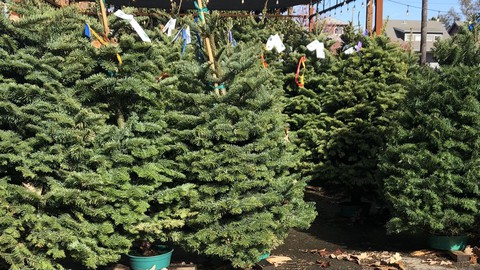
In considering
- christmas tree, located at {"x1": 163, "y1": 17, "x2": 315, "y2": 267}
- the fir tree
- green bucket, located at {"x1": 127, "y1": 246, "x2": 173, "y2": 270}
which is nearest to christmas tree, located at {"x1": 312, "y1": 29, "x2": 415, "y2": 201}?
christmas tree, located at {"x1": 163, "y1": 17, "x2": 315, "y2": 267}

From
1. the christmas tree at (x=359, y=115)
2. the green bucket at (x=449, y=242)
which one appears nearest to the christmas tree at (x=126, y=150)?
the green bucket at (x=449, y=242)

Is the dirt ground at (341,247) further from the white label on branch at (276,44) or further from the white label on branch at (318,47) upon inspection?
the white label on branch at (276,44)

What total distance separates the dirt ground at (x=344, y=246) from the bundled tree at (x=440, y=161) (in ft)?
1.18

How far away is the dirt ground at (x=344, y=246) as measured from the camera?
479cm

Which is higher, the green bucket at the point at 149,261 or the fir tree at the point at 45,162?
the fir tree at the point at 45,162

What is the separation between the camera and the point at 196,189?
424 centimetres

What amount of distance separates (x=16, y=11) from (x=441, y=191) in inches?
167

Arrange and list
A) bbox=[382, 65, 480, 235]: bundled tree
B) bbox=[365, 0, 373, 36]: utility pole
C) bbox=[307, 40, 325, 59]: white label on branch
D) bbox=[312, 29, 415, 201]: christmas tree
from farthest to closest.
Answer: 1. bbox=[365, 0, 373, 36]: utility pole
2. bbox=[307, 40, 325, 59]: white label on branch
3. bbox=[312, 29, 415, 201]: christmas tree
4. bbox=[382, 65, 480, 235]: bundled tree

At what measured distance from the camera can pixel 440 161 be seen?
475 centimetres

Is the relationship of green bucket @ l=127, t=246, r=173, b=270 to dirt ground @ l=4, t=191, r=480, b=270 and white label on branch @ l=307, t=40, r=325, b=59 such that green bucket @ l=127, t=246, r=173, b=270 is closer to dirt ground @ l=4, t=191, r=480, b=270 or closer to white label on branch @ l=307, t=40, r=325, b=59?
dirt ground @ l=4, t=191, r=480, b=270

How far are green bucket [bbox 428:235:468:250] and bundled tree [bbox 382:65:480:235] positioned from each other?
9 cm

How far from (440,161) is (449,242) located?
3.05 feet

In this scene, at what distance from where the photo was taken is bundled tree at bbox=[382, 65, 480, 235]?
15.5 ft

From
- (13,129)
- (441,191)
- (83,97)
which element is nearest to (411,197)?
(441,191)
